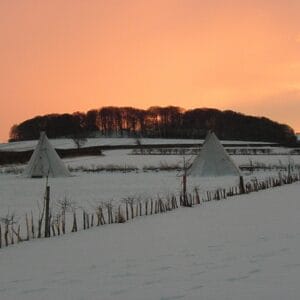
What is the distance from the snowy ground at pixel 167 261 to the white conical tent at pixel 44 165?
18.8 metres

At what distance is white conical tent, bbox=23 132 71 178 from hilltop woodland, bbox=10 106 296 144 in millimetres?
68201

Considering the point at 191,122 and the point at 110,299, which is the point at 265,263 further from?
the point at 191,122

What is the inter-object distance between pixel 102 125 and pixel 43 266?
371 feet

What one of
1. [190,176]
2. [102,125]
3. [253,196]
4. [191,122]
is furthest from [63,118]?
[253,196]

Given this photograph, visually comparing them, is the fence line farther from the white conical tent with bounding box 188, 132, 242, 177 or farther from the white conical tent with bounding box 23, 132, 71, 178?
the white conical tent with bounding box 23, 132, 71, 178

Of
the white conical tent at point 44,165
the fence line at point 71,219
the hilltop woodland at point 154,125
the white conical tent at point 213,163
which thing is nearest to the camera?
the fence line at point 71,219

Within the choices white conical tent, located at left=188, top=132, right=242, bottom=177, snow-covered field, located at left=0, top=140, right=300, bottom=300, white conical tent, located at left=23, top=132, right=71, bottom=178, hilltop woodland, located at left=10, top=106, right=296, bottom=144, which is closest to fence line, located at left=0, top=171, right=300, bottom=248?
snow-covered field, located at left=0, top=140, right=300, bottom=300

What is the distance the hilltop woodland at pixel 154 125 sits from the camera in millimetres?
102562

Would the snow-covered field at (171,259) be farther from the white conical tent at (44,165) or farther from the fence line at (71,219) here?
the white conical tent at (44,165)

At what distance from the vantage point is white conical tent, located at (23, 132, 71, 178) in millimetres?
31016

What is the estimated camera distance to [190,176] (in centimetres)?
3034

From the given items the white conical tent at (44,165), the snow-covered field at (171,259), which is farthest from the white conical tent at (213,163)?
the snow-covered field at (171,259)

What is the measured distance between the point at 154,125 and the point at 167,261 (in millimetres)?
113257

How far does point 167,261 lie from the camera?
7797 millimetres
